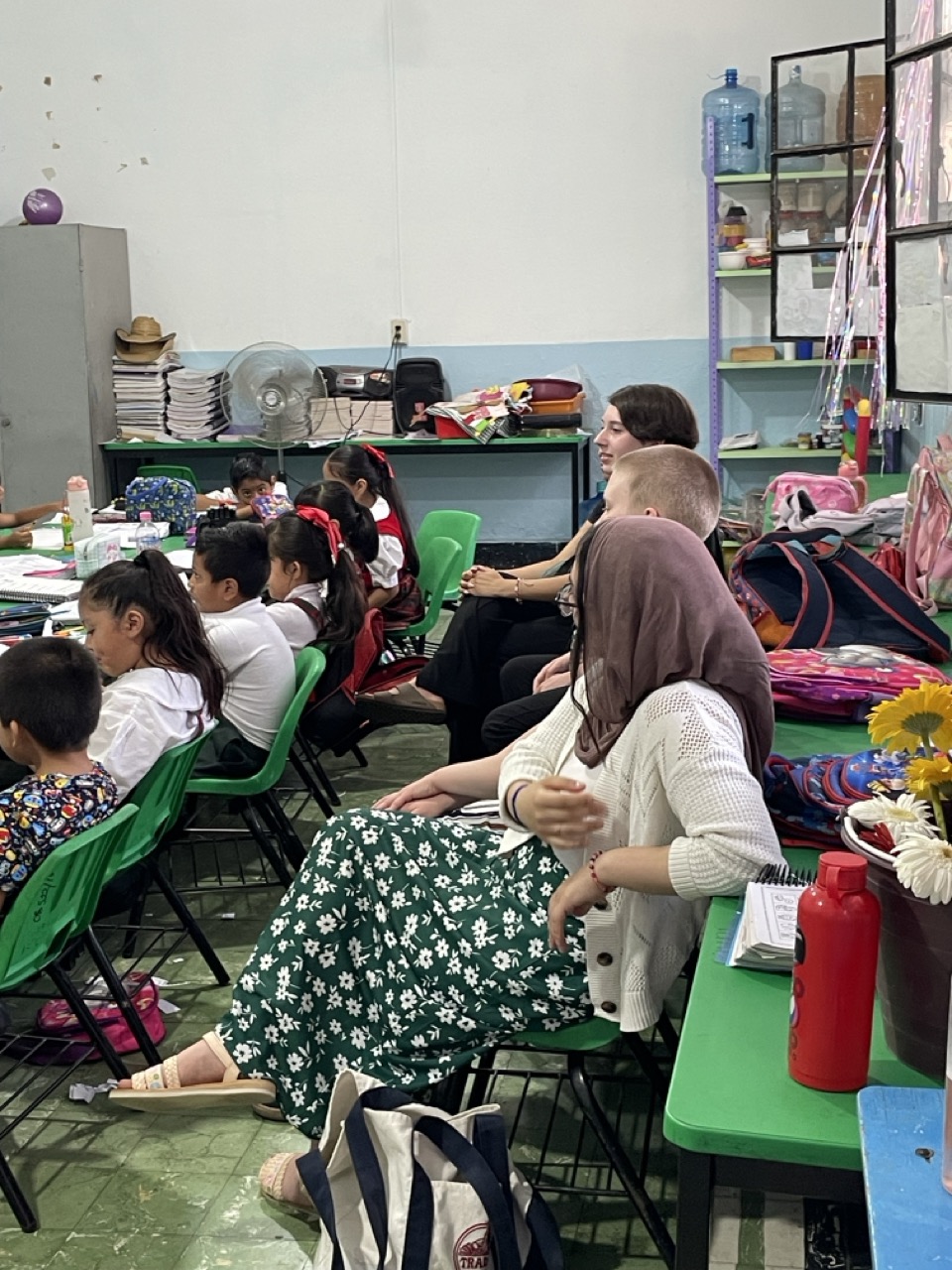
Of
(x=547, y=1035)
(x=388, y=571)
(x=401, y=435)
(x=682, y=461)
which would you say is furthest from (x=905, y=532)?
(x=401, y=435)

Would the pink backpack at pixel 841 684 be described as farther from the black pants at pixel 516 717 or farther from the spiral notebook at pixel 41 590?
the spiral notebook at pixel 41 590

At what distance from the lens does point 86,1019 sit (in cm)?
243

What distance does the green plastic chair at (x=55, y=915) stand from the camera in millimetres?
2105

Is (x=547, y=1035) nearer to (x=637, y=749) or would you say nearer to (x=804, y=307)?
(x=637, y=749)

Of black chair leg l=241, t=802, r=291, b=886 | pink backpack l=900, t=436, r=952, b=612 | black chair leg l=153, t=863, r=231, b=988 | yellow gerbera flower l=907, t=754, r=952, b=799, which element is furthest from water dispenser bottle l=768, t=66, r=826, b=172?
yellow gerbera flower l=907, t=754, r=952, b=799

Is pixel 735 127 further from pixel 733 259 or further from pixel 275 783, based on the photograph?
pixel 275 783

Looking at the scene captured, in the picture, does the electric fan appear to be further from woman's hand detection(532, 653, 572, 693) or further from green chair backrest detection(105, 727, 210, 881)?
green chair backrest detection(105, 727, 210, 881)

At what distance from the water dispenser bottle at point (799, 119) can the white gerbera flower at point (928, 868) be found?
546cm

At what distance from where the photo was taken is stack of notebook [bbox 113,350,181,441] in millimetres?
7398

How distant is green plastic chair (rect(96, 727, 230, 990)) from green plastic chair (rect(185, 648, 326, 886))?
279 millimetres

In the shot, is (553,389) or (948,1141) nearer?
(948,1141)

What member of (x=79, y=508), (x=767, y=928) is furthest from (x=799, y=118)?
(x=767, y=928)

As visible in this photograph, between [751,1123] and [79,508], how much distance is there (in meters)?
3.73

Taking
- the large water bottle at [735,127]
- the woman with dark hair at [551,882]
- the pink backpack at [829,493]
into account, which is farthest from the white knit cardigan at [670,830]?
the large water bottle at [735,127]
